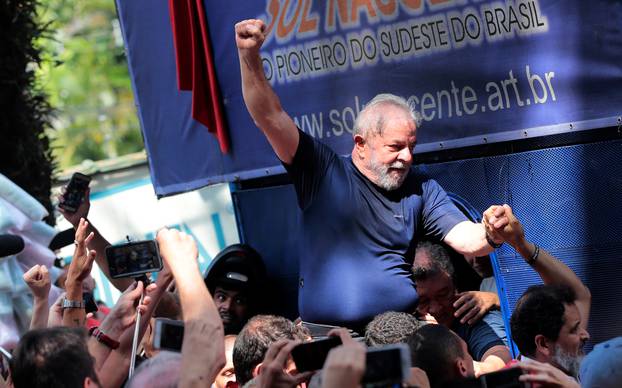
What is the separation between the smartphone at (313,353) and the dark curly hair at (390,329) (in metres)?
1.15

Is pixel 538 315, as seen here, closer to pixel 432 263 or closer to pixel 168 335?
pixel 432 263

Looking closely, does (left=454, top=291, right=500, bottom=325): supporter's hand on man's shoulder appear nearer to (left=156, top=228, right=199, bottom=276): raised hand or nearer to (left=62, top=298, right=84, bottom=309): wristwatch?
(left=62, top=298, right=84, bottom=309): wristwatch

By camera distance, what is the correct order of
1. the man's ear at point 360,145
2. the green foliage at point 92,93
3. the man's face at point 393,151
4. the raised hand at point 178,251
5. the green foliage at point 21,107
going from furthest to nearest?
1. the green foliage at point 92,93
2. the green foliage at point 21,107
3. the man's ear at point 360,145
4. the man's face at point 393,151
5. the raised hand at point 178,251

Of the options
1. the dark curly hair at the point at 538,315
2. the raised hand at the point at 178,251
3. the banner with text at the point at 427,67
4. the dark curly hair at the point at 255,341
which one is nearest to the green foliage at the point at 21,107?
the banner with text at the point at 427,67

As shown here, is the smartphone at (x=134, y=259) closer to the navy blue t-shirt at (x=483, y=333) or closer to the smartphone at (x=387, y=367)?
the navy blue t-shirt at (x=483, y=333)

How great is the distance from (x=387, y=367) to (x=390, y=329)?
1746 millimetres

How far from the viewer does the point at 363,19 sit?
20.1 feet

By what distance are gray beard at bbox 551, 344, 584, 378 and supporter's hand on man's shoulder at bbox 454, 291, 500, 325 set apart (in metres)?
1.02

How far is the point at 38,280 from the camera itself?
18.0 feet

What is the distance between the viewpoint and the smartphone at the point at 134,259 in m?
4.97

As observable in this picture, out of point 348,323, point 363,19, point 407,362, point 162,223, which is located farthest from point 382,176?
point 162,223

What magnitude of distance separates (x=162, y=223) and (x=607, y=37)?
443 cm

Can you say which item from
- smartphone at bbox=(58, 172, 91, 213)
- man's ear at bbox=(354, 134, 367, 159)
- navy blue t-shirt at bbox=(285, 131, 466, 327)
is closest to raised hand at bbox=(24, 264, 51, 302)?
smartphone at bbox=(58, 172, 91, 213)

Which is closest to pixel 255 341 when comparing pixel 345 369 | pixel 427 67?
pixel 345 369
